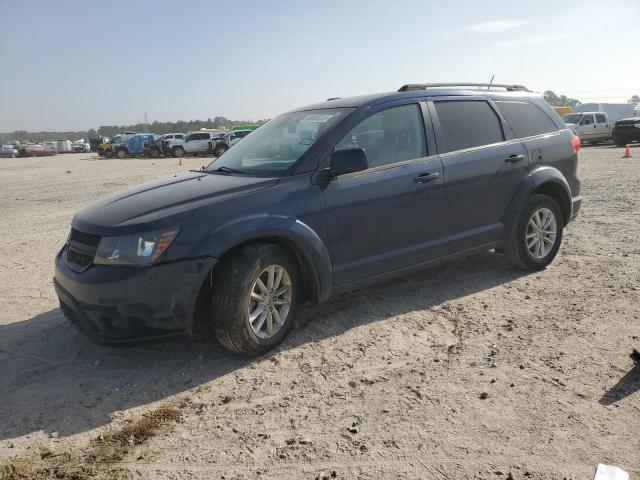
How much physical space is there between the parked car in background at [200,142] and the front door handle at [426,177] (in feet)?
A: 108

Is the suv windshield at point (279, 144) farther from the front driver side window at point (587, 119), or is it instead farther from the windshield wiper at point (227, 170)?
the front driver side window at point (587, 119)

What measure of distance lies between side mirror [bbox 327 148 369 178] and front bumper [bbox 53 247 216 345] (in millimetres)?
1144

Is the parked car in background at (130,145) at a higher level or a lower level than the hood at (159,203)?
higher

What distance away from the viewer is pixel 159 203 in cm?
357

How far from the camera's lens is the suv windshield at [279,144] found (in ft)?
13.3

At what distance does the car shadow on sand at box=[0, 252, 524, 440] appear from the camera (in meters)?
3.06

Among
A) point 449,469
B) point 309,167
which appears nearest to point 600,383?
point 449,469

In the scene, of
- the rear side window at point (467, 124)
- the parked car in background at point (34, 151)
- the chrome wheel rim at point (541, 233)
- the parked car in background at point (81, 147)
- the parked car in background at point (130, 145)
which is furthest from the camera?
the parked car in background at point (81, 147)

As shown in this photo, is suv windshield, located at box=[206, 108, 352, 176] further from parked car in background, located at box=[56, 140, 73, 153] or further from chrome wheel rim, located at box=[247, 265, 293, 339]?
parked car in background, located at box=[56, 140, 73, 153]

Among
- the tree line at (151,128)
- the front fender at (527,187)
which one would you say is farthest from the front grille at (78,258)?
the tree line at (151,128)

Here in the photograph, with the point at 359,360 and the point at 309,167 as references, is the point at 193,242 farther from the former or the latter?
the point at 359,360

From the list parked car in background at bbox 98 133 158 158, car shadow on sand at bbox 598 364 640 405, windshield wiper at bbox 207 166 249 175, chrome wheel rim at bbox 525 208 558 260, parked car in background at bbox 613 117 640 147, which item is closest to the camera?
car shadow on sand at bbox 598 364 640 405

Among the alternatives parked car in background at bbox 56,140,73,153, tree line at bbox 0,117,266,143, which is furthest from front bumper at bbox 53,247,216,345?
tree line at bbox 0,117,266,143

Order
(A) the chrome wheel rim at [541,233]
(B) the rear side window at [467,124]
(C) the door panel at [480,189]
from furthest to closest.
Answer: (A) the chrome wheel rim at [541,233] < (B) the rear side window at [467,124] < (C) the door panel at [480,189]
